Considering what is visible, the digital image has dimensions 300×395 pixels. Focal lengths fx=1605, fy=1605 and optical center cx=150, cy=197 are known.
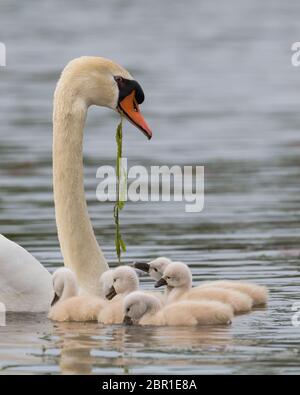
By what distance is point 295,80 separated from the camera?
111 ft

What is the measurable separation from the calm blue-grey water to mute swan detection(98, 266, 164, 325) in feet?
0.43

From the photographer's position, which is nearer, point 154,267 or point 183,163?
point 154,267

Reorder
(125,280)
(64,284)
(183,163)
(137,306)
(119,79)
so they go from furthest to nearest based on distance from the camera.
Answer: (183,163) < (119,79) < (64,284) < (125,280) < (137,306)

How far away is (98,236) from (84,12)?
43463 millimetres

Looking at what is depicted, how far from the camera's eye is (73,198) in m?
12.9

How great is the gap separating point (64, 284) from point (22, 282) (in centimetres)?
33

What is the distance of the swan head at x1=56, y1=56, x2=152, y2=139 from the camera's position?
42.3 ft

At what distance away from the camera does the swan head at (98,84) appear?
42.3 feet

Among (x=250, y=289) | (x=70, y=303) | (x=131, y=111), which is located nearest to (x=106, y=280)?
(x=70, y=303)

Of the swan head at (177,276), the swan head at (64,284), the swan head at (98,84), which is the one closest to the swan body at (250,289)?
the swan head at (177,276)

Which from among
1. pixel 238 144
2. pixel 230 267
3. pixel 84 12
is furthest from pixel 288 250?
pixel 84 12

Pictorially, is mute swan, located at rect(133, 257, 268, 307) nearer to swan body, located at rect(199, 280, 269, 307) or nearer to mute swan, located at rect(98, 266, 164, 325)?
swan body, located at rect(199, 280, 269, 307)

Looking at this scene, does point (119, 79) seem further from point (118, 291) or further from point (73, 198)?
point (118, 291)

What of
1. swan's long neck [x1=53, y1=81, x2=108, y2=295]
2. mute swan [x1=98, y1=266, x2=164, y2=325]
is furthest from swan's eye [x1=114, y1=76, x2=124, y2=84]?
mute swan [x1=98, y1=266, x2=164, y2=325]
